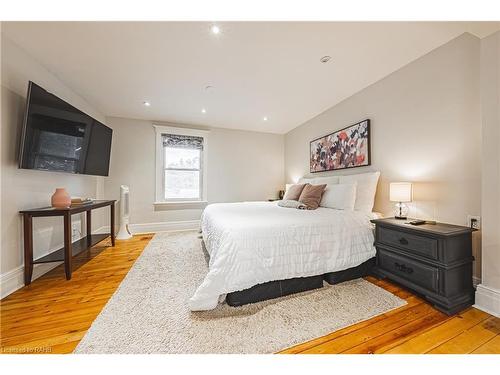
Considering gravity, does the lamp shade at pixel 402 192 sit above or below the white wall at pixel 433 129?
below

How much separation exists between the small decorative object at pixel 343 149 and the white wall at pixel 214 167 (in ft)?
4.61

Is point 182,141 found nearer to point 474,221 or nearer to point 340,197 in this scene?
point 340,197

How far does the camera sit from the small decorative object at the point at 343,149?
Result: 9.08ft

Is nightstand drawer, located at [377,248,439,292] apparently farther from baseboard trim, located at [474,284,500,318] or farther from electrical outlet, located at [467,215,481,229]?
electrical outlet, located at [467,215,481,229]

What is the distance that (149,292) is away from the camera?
70.6 inches

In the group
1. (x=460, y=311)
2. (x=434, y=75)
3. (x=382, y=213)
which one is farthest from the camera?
(x=382, y=213)

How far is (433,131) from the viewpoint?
201cm

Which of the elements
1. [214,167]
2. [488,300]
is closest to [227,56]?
[214,167]

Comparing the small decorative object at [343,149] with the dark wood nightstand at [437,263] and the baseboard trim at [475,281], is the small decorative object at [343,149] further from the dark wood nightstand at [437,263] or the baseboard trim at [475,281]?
the baseboard trim at [475,281]

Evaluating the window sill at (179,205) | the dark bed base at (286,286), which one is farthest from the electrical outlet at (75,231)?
the dark bed base at (286,286)

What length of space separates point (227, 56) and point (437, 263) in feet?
8.81
